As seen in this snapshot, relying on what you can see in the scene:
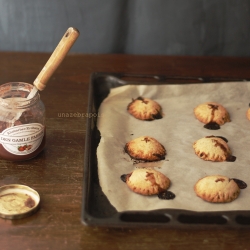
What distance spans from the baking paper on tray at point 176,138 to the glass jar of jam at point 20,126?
148 millimetres

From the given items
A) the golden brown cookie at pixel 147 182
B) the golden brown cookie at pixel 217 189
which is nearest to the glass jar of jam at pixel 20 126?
the golden brown cookie at pixel 147 182

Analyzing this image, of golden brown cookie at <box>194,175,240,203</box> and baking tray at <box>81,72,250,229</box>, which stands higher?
golden brown cookie at <box>194,175,240,203</box>

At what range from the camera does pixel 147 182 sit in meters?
0.93

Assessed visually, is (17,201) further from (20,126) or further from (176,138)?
(176,138)

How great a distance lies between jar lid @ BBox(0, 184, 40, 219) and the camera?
84 centimetres

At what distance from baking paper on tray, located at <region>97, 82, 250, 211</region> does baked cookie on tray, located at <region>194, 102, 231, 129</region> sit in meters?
0.01

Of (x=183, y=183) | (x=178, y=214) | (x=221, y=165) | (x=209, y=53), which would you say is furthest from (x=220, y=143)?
(x=209, y=53)

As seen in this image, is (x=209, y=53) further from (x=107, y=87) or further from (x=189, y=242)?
(x=189, y=242)

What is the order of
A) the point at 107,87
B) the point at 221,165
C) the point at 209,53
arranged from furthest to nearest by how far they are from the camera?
1. the point at 209,53
2. the point at 107,87
3. the point at 221,165

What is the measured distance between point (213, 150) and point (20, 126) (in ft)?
1.43

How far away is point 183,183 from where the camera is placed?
97cm

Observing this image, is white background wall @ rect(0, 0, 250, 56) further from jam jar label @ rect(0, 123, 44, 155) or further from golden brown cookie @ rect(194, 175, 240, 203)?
golden brown cookie @ rect(194, 175, 240, 203)

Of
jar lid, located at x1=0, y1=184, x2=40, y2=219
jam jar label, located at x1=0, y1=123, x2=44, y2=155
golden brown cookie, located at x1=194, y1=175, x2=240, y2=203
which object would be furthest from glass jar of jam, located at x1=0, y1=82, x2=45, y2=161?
golden brown cookie, located at x1=194, y1=175, x2=240, y2=203

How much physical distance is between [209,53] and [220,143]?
0.64 meters
